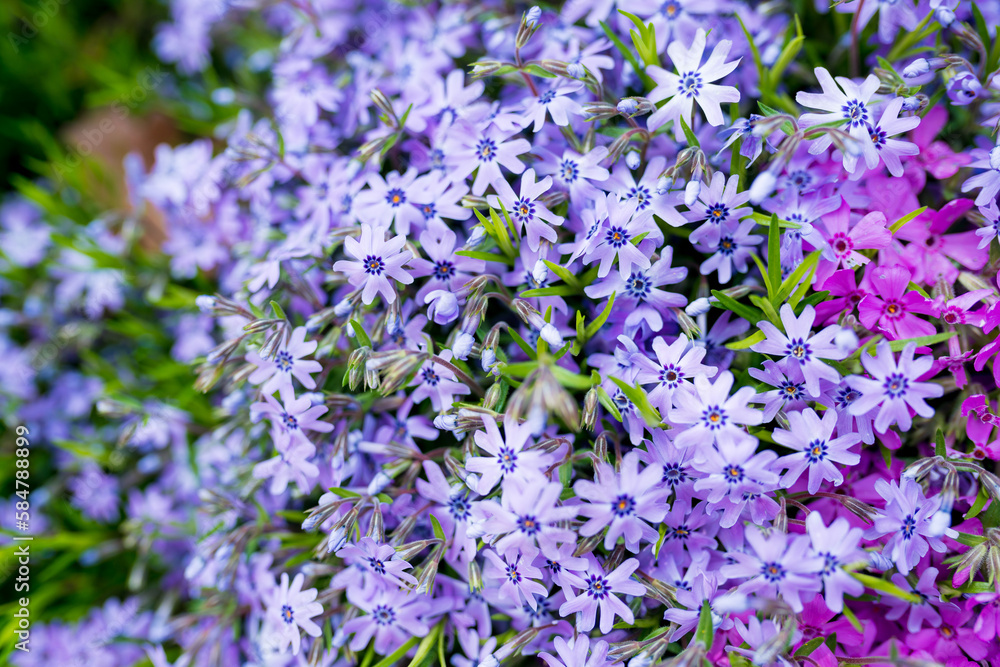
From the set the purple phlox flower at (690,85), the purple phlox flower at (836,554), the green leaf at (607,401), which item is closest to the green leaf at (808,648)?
the purple phlox flower at (836,554)

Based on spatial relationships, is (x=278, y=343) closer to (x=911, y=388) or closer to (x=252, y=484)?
(x=252, y=484)

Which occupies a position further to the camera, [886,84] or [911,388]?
[886,84]

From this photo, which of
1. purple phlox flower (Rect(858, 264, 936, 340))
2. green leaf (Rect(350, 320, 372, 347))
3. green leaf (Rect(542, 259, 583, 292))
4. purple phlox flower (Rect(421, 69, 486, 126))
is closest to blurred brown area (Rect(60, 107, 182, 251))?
purple phlox flower (Rect(421, 69, 486, 126))

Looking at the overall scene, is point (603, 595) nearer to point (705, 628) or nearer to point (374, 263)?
point (705, 628)

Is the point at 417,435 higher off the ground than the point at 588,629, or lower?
higher

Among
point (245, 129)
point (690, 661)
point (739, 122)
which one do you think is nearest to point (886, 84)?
point (739, 122)

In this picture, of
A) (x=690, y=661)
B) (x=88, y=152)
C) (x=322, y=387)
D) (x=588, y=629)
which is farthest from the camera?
(x=88, y=152)

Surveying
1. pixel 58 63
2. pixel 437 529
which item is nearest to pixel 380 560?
pixel 437 529
